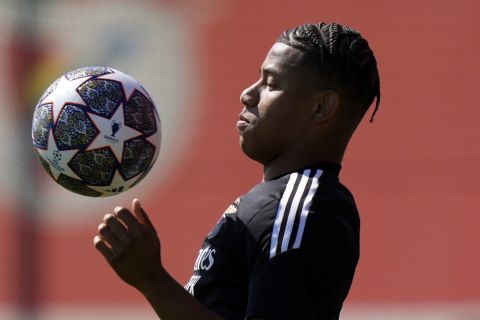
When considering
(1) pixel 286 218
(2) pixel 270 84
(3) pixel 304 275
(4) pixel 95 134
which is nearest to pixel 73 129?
(4) pixel 95 134

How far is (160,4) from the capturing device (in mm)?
8039

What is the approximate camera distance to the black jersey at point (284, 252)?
9.30ft

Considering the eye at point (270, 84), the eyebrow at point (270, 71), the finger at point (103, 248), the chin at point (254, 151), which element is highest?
the eyebrow at point (270, 71)

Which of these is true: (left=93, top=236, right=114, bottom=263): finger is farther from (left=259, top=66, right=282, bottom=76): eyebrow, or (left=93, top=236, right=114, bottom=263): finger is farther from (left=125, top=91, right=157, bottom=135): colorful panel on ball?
(left=259, top=66, right=282, bottom=76): eyebrow

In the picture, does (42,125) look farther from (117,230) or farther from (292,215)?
(292,215)

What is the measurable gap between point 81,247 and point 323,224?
5.26 metres

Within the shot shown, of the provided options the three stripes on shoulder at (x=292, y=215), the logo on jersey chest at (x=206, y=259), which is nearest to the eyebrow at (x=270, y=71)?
the three stripes on shoulder at (x=292, y=215)

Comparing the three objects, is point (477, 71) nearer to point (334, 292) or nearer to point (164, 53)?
point (164, 53)

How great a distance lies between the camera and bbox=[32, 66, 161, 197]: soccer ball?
127 inches

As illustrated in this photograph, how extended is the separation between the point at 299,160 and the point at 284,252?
0.42 meters

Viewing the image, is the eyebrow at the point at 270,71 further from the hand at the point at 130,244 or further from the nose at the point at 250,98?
the hand at the point at 130,244

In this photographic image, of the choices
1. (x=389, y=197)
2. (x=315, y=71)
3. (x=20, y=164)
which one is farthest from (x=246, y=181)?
(x=315, y=71)

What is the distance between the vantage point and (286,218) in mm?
2893

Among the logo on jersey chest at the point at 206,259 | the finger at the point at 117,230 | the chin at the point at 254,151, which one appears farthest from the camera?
the chin at the point at 254,151
